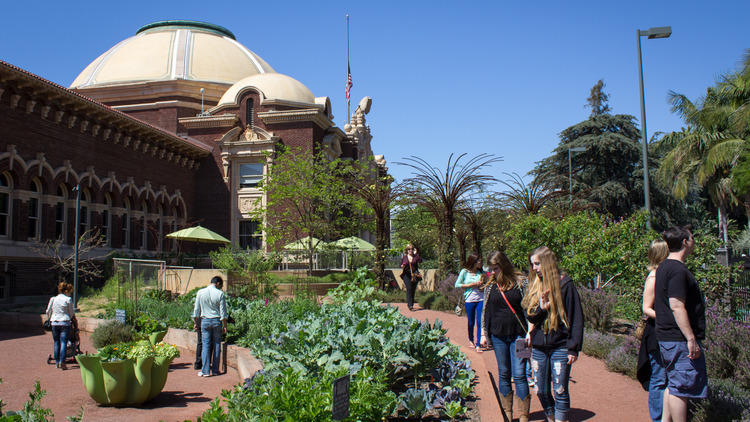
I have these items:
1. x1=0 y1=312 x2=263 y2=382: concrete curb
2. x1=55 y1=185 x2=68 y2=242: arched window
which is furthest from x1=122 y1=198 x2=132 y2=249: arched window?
x1=0 y1=312 x2=263 y2=382: concrete curb

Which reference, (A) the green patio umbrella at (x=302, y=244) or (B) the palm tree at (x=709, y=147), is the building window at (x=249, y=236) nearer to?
(A) the green patio umbrella at (x=302, y=244)

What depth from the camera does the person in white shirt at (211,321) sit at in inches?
373

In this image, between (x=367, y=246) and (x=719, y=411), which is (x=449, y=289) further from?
(x=719, y=411)

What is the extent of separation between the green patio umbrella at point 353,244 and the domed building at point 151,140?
7.17 metres

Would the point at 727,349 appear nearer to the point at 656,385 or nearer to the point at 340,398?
the point at 656,385

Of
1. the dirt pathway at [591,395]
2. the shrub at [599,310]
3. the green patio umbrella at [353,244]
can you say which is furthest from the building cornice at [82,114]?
the shrub at [599,310]

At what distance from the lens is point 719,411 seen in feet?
18.6

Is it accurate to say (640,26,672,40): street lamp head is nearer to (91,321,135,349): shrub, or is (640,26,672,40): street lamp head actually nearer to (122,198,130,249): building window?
(91,321,135,349): shrub

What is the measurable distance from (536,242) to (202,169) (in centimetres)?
2353

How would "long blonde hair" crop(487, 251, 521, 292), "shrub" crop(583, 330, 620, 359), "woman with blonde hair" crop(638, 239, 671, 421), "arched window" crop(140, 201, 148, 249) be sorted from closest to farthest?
"woman with blonde hair" crop(638, 239, 671, 421), "long blonde hair" crop(487, 251, 521, 292), "shrub" crop(583, 330, 620, 359), "arched window" crop(140, 201, 148, 249)

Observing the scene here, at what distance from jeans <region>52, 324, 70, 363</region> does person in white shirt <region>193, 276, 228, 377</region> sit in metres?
2.73

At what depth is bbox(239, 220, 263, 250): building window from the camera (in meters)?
32.9

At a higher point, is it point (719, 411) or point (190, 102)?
point (190, 102)

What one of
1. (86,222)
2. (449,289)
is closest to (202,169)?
(86,222)
